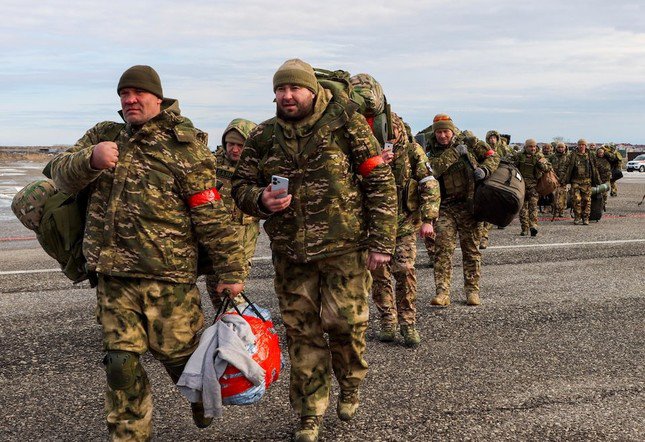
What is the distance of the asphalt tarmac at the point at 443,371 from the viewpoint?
454 centimetres

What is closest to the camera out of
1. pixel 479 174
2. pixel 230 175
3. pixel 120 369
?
pixel 120 369

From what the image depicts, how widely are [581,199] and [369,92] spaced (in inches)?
537

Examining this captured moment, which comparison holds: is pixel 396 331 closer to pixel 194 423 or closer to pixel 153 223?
pixel 194 423

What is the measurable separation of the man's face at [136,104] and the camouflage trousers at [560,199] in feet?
53.2

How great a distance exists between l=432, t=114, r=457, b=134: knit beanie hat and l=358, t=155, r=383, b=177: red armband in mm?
3748

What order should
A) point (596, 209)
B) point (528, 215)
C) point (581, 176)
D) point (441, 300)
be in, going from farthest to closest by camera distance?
point (581, 176) → point (596, 209) → point (528, 215) → point (441, 300)

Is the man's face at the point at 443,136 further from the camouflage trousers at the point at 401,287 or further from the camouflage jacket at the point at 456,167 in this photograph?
the camouflage trousers at the point at 401,287

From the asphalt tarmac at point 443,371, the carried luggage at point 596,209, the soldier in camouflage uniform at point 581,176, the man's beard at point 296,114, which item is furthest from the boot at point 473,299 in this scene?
the carried luggage at point 596,209

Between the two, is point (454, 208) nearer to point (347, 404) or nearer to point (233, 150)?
point (233, 150)

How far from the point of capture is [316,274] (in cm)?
440

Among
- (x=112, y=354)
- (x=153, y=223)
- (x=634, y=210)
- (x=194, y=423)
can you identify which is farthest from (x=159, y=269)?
(x=634, y=210)

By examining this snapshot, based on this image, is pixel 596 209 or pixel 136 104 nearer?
pixel 136 104

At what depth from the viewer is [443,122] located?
310 inches

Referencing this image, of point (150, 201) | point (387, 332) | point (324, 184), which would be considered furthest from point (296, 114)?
point (387, 332)
